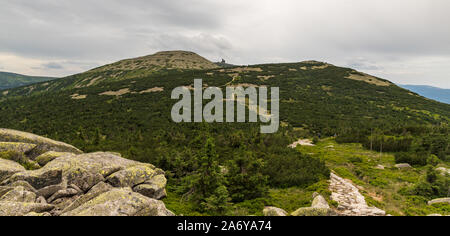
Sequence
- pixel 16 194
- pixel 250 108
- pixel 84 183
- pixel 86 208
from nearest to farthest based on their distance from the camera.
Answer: pixel 86 208
pixel 16 194
pixel 84 183
pixel 250 108

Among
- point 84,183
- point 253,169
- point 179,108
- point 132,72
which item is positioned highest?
point 132,72

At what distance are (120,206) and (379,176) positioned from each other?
1800cm

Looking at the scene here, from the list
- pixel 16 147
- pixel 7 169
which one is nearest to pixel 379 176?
pixel 7 169

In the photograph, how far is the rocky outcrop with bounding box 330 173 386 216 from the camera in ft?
30.5

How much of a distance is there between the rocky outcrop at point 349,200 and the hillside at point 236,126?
0.80 meters

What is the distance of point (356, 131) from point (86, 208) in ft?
112

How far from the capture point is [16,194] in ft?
21.1

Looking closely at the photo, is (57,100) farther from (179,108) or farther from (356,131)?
(356,131)

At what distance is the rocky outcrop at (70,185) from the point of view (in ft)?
18.9

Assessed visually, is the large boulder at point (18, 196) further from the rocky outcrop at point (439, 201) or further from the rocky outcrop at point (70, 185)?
the rocky outcrop at point (439, 201)

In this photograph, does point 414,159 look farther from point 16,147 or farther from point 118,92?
point 118,92

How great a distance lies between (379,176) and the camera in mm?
14844

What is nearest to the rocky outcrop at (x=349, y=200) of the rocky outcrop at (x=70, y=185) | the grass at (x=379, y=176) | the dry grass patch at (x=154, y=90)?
the grass at (x=379, y=176)

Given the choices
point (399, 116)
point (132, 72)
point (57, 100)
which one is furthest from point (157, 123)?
Result: point (132, 72)
